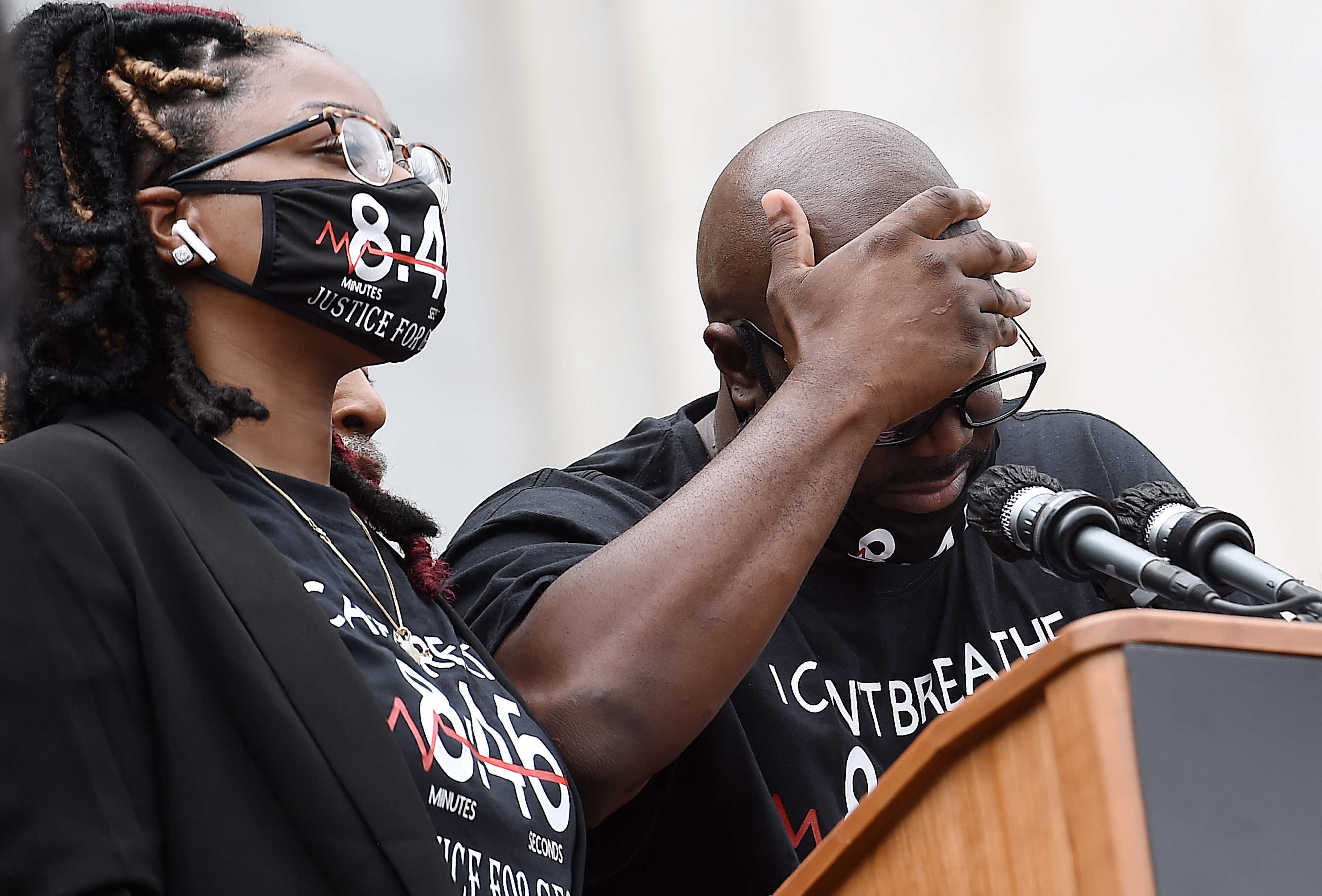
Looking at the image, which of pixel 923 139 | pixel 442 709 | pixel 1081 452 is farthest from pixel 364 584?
pixel 923 139

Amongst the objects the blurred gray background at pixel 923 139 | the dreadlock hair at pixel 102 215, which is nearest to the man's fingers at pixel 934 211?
the dreadlock hair at pixel 102 215

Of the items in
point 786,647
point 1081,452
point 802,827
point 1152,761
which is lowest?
point 802,827

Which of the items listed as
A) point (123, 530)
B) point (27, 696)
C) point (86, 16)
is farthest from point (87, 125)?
point (27, 696)

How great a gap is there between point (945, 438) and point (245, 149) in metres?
0.95

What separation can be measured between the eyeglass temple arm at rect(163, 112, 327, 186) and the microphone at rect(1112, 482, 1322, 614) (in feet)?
2.99

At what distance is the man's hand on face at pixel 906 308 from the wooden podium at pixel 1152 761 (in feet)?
2.68

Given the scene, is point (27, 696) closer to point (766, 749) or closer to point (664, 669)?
point (664, 669)

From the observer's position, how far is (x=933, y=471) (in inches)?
77.7

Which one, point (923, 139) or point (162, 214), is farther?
point (923, 139)

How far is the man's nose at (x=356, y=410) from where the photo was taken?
2342 mm

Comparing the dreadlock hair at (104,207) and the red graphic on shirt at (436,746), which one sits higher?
the dreadlock hair at (104,207)

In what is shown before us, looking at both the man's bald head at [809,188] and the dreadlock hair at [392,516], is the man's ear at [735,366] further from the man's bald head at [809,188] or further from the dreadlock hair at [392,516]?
the dreadlock hair at [392,516]

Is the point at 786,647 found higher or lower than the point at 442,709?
lower

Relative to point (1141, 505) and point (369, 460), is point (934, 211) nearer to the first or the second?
point (1141, 505)
